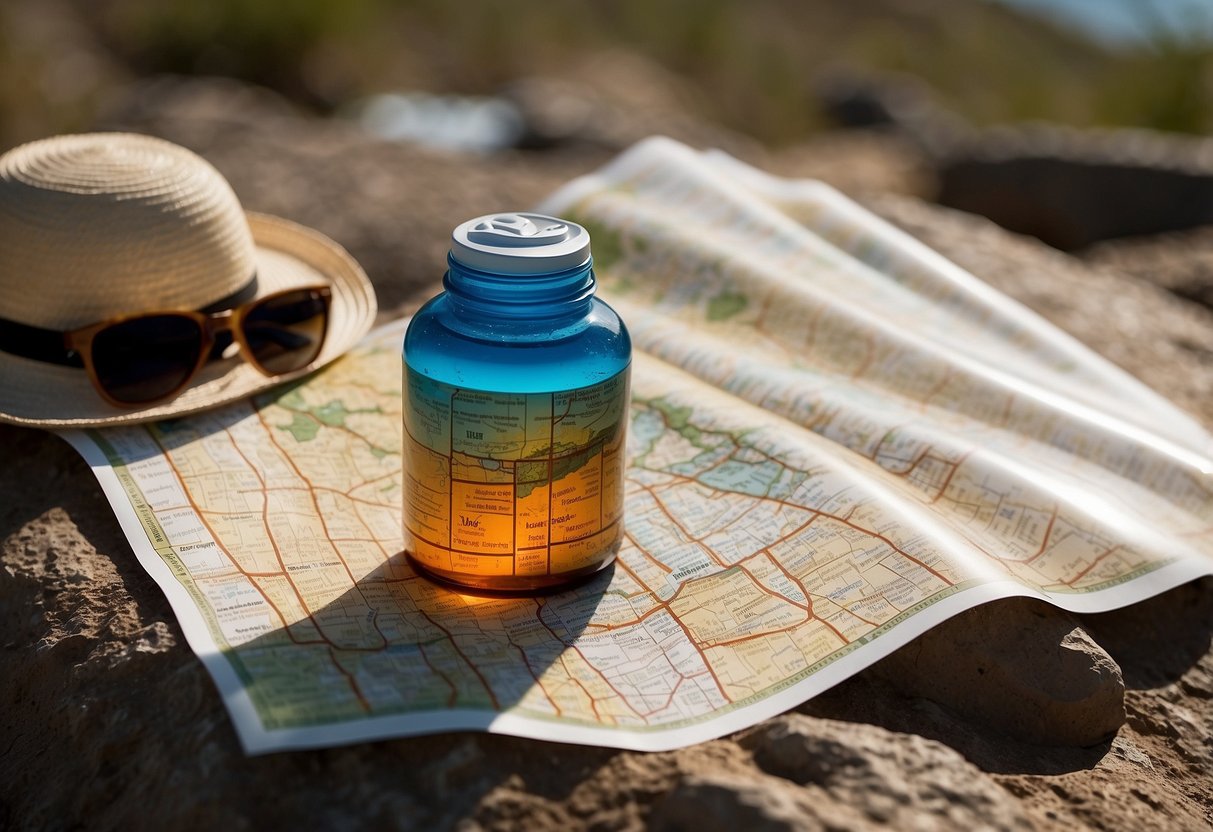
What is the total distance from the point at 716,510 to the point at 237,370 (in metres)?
0.91

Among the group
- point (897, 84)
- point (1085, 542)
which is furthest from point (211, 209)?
point (897, 84)

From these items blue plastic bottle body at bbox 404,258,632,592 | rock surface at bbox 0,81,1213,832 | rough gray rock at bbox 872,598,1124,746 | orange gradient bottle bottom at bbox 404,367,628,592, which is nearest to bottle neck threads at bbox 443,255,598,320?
blue plastic bottle body at bbox 404,258,632,592

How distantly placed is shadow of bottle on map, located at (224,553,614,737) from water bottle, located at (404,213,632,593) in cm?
6

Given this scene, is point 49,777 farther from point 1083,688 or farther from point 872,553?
point 1083,688

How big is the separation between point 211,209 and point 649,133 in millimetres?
3004

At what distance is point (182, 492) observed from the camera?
177 cm

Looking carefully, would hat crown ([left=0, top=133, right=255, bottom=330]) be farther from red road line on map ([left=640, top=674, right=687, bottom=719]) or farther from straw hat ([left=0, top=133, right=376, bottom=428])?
red road line on map ([left=640, top=674, right=687, bottom=719])

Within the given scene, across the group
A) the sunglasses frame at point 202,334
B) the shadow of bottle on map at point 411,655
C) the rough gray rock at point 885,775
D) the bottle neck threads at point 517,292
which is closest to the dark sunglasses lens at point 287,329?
the sunglasses frame at point 202,334

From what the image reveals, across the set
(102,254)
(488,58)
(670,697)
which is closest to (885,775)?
(670,697)

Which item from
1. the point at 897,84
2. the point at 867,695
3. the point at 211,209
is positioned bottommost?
the point at 897,84

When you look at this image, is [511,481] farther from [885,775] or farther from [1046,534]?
[1046,534]

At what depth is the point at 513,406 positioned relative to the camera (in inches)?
57.4

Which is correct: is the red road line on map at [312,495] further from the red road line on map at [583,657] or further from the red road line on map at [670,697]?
the red road line on map at [670,697]

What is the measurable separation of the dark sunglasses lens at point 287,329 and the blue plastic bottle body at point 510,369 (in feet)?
2.11
